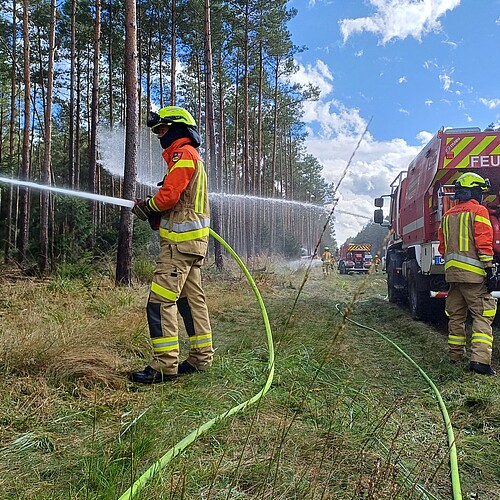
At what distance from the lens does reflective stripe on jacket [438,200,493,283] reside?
469 centimetres

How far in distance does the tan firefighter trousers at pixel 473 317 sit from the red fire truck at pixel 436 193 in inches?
59.2

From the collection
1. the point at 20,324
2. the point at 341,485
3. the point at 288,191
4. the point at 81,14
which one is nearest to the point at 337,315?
the point at 20,324

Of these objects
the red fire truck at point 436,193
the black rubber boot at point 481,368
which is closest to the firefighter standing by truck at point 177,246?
the black rubber boot at point 481,368

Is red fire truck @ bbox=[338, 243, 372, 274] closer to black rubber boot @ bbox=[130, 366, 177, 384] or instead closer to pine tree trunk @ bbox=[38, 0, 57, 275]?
pine tree trunk @ bbox=[38, 0, 57, 275]

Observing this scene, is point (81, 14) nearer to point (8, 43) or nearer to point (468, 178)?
point (8, 43)

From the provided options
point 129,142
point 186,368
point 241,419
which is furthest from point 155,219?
point 129,142

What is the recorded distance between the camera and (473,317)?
184 inches

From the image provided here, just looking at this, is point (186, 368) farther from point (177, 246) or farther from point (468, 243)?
point (468, 243)

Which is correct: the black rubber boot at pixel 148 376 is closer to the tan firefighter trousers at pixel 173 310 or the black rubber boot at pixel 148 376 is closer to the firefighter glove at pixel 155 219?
the tan firefighter trousers at pixel 173 310

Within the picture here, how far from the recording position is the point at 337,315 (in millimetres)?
7566

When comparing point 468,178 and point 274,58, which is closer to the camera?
point 468,178

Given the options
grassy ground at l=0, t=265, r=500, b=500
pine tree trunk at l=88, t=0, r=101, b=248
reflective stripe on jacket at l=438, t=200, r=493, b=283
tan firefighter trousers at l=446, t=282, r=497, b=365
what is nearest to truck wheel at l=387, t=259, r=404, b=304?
grassy ground at l=0, t=265, r=500, b=500

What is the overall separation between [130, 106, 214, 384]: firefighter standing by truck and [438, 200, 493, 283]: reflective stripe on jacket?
262 centimetres

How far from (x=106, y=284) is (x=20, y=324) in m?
4.07
